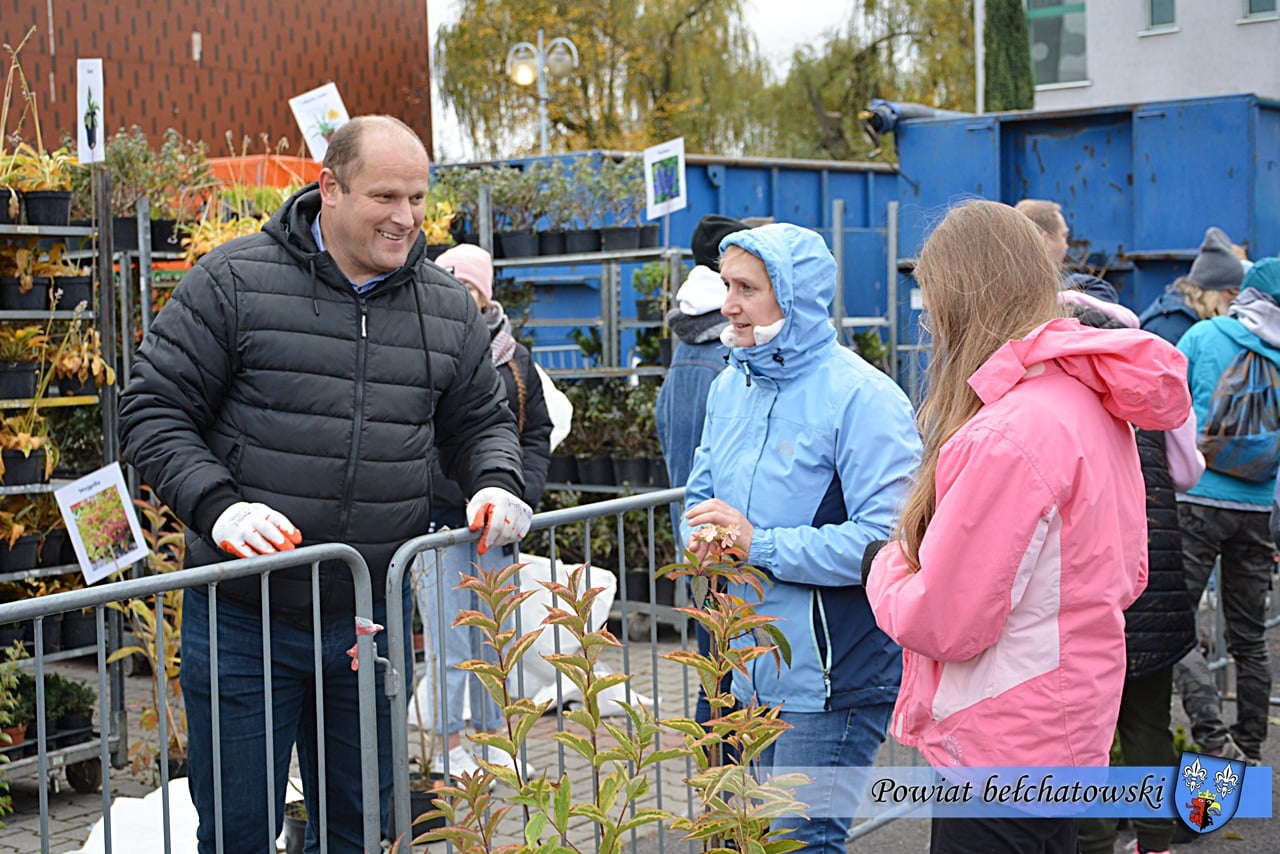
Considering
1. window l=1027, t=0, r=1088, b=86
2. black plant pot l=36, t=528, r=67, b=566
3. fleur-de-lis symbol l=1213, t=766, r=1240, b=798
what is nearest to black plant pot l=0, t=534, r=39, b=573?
black plant pot l=36, t=528, r=67, b=566

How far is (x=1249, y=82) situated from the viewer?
70.7 feet

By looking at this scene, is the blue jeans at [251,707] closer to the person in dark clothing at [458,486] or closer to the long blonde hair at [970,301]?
the long blonde hair at [970,301]

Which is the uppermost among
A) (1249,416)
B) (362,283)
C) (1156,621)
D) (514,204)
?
(514,204)

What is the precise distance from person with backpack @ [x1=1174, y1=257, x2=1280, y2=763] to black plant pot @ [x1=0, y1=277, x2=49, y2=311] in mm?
4602

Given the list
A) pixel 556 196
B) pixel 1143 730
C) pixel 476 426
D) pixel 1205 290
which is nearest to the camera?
pixel 476 426

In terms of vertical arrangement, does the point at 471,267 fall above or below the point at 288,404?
above

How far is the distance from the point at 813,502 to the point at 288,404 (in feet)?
4.07

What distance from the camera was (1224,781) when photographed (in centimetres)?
460

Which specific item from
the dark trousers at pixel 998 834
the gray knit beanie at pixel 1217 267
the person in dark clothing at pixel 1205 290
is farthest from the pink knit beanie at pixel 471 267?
the dark trousers at pixel 998 834

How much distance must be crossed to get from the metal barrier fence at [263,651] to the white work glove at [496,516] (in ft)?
0.97

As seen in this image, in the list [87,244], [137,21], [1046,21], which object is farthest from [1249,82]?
[87,244]

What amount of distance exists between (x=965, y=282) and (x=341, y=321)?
56.4 inches

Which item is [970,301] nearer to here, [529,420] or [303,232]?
[303,232]

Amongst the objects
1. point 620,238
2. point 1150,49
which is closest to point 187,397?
point 620,238
